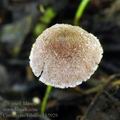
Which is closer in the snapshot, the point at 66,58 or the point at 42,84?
the point at 66,58

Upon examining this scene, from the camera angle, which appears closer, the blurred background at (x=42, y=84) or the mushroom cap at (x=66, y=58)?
the mushroom cap at (x=66, y=58)

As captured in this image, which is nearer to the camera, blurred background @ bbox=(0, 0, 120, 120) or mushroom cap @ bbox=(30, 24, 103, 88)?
mushroom cap @ bbox=(30, 24, 103, 88)

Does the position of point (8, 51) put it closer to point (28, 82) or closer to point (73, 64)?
point (28, 82)

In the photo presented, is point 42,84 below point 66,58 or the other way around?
the other way around
